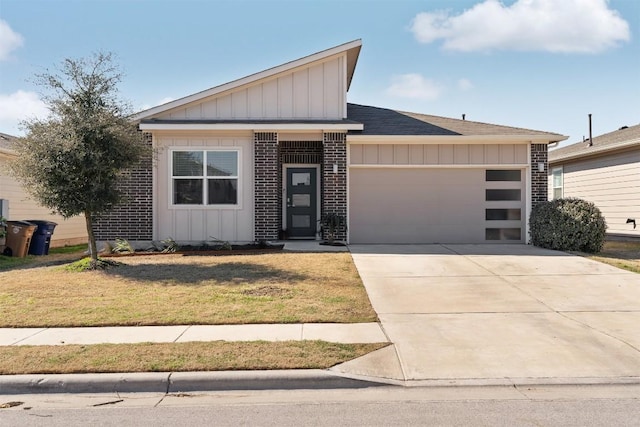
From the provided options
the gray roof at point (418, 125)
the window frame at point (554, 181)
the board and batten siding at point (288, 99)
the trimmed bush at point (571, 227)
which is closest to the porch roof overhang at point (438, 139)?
the gray roof at point (418, 125)

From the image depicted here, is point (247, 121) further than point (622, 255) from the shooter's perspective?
Yes

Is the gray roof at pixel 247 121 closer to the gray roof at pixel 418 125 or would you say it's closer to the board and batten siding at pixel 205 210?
the board and batten siding at pixel 205 210

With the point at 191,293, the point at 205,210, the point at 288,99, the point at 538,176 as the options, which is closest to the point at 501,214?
the point at 538,176

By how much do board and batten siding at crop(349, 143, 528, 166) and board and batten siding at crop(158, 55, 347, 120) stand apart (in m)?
1.32

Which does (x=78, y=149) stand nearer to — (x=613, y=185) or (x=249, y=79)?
(x=249, y=79)

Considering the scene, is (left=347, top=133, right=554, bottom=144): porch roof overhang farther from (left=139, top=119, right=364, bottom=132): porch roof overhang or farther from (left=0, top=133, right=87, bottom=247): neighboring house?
(left=0, top=133, right=87, bottom=247): neighboring house

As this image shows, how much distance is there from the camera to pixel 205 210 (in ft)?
46.2

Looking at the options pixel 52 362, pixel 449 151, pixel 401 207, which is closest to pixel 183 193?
pixel 401 207

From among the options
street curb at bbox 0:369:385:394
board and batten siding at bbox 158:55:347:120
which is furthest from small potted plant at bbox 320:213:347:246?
street curb at bbox 0:369:385:394

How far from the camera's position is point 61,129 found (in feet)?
32.6

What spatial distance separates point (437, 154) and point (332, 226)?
12.1 feet

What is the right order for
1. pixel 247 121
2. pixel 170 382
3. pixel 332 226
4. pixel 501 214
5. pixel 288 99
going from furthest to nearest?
pixel 501 214
pixel 288 99
pixel 247 121
pixel 332 226
pixel 170 382

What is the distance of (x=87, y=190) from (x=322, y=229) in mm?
6149

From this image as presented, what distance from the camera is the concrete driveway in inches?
202
